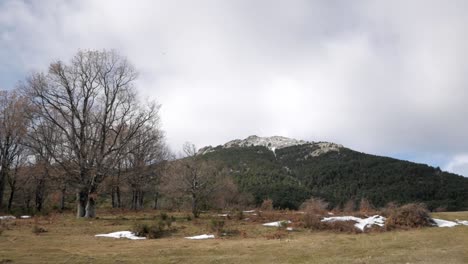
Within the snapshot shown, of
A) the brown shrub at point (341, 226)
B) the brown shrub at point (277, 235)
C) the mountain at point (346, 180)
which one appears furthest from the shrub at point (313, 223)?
the mountain at point (346, 180)

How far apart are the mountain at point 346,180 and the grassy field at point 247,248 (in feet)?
230

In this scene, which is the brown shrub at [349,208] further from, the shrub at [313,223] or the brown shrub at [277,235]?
the brown shrub at [277,235]

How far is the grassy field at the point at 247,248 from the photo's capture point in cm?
1382

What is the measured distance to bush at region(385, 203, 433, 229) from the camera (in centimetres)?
2327

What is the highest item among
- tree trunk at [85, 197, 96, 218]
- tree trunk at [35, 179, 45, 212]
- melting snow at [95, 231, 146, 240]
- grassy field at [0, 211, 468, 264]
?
tree trunk at [35, 179, 45, 212]

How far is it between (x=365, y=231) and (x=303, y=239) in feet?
16.1

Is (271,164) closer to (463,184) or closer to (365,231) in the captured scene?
(463,184)

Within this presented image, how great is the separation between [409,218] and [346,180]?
390 ft

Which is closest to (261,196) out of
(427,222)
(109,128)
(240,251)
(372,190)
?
(372,190)

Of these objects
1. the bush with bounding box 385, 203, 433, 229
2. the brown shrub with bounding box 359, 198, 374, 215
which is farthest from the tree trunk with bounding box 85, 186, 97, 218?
the bush with bounding box 385, 203, 433, 229

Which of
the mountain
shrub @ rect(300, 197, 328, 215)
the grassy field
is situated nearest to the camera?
the grassy field

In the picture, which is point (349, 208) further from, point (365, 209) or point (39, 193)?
point (39, 193)

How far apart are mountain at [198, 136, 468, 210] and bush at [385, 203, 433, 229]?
6833 centimetres

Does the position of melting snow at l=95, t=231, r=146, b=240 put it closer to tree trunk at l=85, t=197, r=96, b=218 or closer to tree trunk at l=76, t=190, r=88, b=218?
tree trunk at l=85, t=197, r=96, b=218
